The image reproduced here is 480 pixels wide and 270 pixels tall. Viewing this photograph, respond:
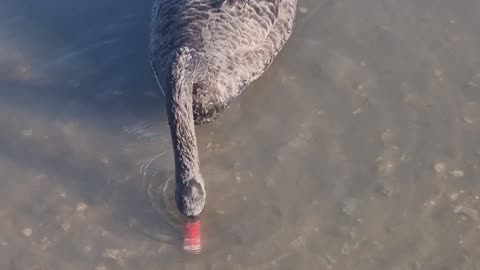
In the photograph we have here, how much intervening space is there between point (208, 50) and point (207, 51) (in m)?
0.02

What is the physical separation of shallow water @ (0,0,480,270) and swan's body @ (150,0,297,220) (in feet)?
1.24

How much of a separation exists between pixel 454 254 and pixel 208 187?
2.51m

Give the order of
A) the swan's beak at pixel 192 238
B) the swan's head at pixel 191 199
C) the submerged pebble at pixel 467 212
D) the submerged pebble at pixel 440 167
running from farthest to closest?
1. the submerged pebble at pixel 440 167
2. the submerged pebble at pixel 467 212
3. the swan's beak at pixel 192 238
4. the swan's head at pixel 191 199

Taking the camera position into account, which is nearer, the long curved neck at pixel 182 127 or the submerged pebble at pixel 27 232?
the long curved neck at pixel 182 127

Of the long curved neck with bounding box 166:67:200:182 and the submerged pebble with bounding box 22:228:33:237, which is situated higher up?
the long curved neck with bounding box 166:67:200:182

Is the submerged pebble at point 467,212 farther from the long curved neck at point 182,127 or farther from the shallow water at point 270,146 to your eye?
the long curved neck at point 182,127

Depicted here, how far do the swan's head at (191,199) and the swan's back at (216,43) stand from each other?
128 cm

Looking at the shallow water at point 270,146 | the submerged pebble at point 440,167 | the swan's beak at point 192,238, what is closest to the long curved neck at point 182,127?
the swan's beak at point 192,238

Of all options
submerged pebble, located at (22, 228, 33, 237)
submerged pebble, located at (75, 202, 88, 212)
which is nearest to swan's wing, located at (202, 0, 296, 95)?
submerged pebble, located at (75, 202, 88, 212)

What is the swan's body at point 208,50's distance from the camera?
27.3ft

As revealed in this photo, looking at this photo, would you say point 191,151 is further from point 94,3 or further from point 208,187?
point 94,3

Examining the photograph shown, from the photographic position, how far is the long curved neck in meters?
7.76

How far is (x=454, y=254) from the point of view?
766 centimetres

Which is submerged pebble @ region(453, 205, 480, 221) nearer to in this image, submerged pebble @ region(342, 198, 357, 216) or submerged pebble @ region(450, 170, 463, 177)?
submerged pebble @ region(450, 170, 463, 177)
